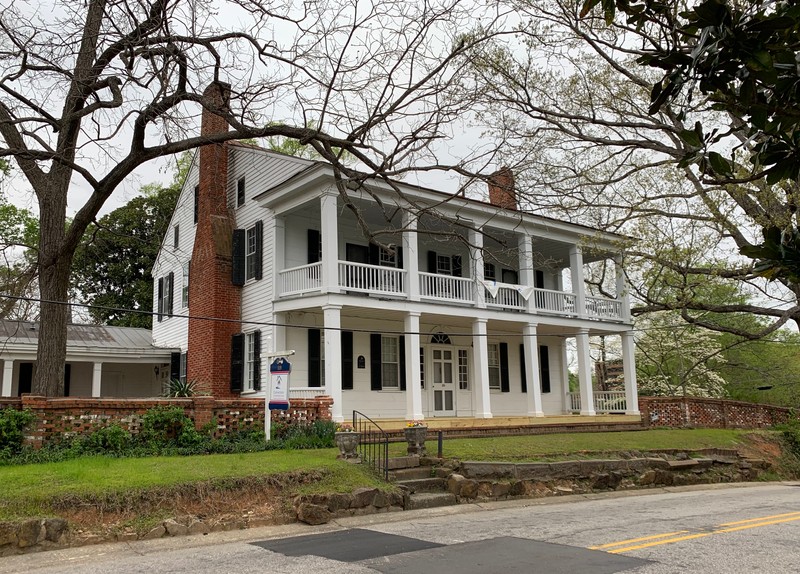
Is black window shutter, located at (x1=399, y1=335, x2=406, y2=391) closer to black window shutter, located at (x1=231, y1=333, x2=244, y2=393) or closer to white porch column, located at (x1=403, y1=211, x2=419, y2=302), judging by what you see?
white porch column, located at (x1=403, y1=211, x2=419, y2=302)

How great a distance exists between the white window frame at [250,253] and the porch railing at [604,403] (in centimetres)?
1307

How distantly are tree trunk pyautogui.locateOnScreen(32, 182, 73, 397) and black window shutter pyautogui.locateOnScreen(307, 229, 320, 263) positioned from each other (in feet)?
25.0

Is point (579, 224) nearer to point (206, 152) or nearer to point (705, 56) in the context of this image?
point (206, 152)

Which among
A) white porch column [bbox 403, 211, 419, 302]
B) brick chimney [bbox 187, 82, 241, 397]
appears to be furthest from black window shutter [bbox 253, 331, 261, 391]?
white porch column [bbox 403, 211, 419, 302]

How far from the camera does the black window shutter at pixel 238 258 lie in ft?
68.5

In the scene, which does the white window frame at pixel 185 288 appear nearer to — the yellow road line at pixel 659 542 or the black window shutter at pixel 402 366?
the black window shutter at pixel 402 366

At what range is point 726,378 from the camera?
3800cm

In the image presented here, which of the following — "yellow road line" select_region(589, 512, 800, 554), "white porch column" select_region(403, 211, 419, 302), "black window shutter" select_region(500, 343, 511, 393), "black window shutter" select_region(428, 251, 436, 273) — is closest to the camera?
"yellow road line" select_region(589, 512, 800, 554)

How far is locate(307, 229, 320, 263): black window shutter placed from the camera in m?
20.4

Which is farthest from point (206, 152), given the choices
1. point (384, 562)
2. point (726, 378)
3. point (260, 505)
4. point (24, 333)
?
point (726, 378)

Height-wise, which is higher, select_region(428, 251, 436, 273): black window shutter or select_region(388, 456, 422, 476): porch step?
select_region(428, 251, 436, 273): black window shutter

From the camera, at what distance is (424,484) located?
42.8 ft

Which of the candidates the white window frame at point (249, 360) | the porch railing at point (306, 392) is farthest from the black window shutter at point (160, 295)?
the porch railing at point (306, 392)

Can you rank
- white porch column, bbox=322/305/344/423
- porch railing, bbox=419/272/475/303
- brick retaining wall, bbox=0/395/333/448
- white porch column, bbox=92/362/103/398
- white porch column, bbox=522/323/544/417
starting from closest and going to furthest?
brick retaining wall, bbox=0/395/333/448 → white porch column, bbox=322/305/344/423 → porch railing, bbox=419/272/475/303 → white porch column, bbox=522/323/544/417 → white porch column, bbox=92/362/103/398
